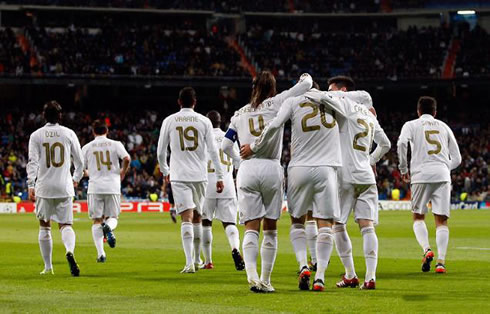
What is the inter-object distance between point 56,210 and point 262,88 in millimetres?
4484

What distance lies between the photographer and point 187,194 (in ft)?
49.3

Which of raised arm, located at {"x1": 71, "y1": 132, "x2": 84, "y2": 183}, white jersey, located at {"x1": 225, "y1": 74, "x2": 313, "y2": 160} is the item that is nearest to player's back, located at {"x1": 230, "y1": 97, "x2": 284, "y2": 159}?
white jersey, located at {"x1": 225, "y1": 74, "x2": 313, "y2": 160}

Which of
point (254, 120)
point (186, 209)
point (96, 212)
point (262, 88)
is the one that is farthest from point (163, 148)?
point (96, 212)

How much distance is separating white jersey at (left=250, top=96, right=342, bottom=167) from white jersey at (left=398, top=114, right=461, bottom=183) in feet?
12.9

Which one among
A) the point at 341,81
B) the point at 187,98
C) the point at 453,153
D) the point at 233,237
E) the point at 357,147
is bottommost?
the point at 233,237

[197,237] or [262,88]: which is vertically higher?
[262,88]

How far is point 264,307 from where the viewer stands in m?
10.5

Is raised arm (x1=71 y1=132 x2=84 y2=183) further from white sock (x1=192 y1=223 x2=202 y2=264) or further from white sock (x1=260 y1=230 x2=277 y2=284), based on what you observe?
white sock (x1=260 y1=230 x2=277 y2=284)

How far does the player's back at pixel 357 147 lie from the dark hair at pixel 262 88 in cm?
107

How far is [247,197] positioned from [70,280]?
3590 millimetres

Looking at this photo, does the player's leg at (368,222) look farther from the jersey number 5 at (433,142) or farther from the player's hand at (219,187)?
the jersey number 5 at (433,142)

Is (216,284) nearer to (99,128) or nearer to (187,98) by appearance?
(187,98)

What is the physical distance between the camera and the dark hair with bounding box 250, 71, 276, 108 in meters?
12.0

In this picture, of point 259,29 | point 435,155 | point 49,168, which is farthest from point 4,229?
point 259,29
